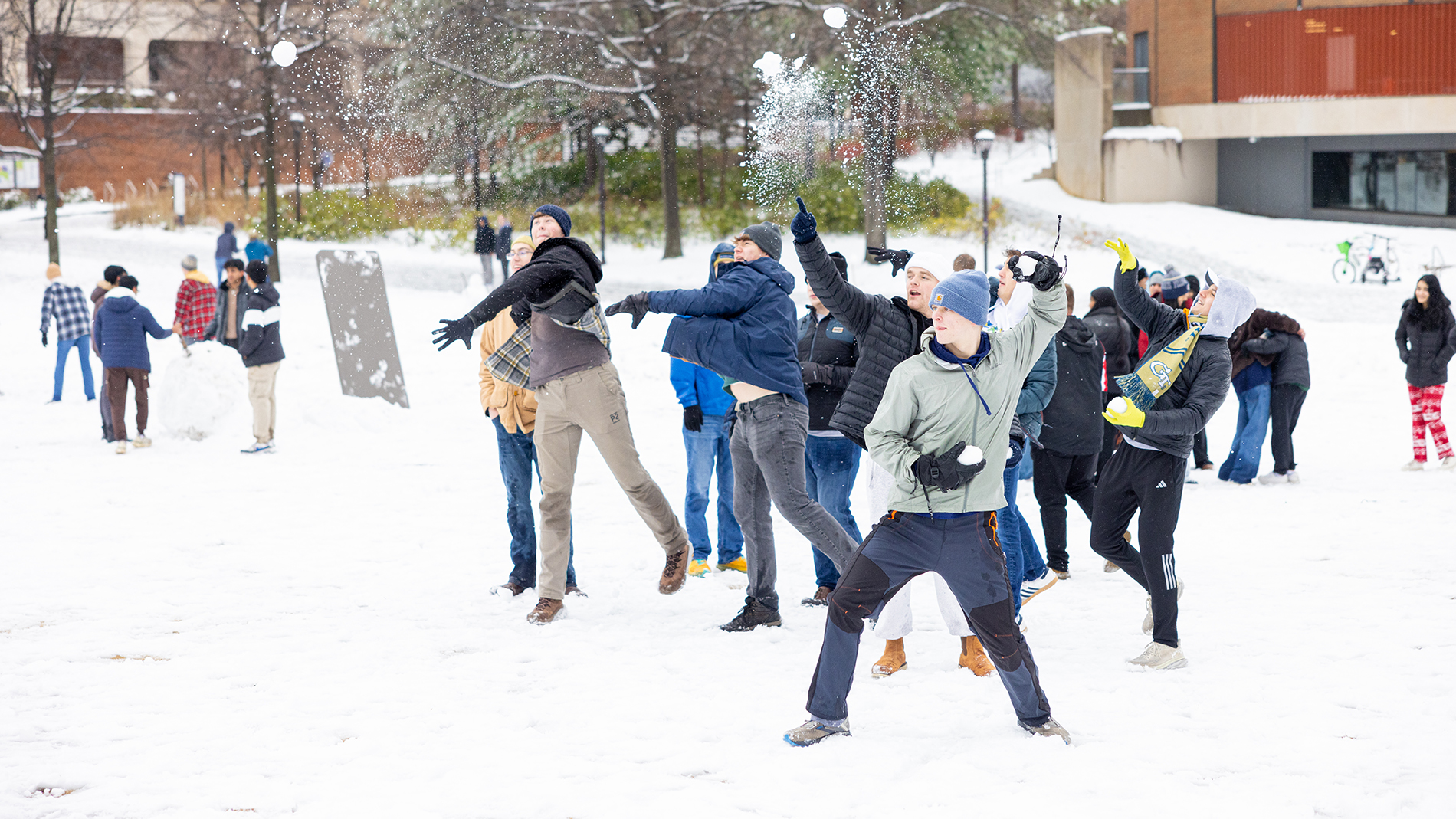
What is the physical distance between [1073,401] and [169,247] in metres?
29.1

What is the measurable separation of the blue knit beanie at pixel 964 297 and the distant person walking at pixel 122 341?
8.79 metres

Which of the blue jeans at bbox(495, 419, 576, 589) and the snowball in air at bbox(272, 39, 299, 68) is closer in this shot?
the blue jeans at bbox(495, 419, 576, 589)

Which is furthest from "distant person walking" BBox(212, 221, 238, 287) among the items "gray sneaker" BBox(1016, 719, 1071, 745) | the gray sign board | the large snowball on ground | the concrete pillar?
"gray sneaker" BBox(1016, 719, 1071, 745)

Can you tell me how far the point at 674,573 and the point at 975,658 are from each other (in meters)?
1.80

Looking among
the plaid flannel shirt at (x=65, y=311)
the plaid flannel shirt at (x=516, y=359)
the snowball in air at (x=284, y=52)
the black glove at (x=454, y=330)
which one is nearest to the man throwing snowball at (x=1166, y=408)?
the plaid flannel shirt at (x=516, y=359)

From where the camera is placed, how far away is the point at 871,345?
5020 mm

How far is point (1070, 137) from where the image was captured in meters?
33.9

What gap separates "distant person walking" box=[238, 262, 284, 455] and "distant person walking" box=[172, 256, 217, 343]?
4.92ft

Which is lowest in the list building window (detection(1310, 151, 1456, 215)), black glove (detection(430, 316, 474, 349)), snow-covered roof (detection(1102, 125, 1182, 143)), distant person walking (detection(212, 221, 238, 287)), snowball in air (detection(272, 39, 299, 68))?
black glove (detection(430, 316, 474, 349))

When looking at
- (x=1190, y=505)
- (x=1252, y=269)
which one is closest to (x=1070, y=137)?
(x=1252, y=269)

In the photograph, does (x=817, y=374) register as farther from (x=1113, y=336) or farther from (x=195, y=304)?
(x=195, y=304)

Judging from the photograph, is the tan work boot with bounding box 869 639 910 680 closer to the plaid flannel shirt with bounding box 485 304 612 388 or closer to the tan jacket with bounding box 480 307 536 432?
the plaid flannel shirt with bounding box 485 304 612 388

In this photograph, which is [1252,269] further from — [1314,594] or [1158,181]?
[1314,594]

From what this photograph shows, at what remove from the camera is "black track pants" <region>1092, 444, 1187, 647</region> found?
504 centimetres
